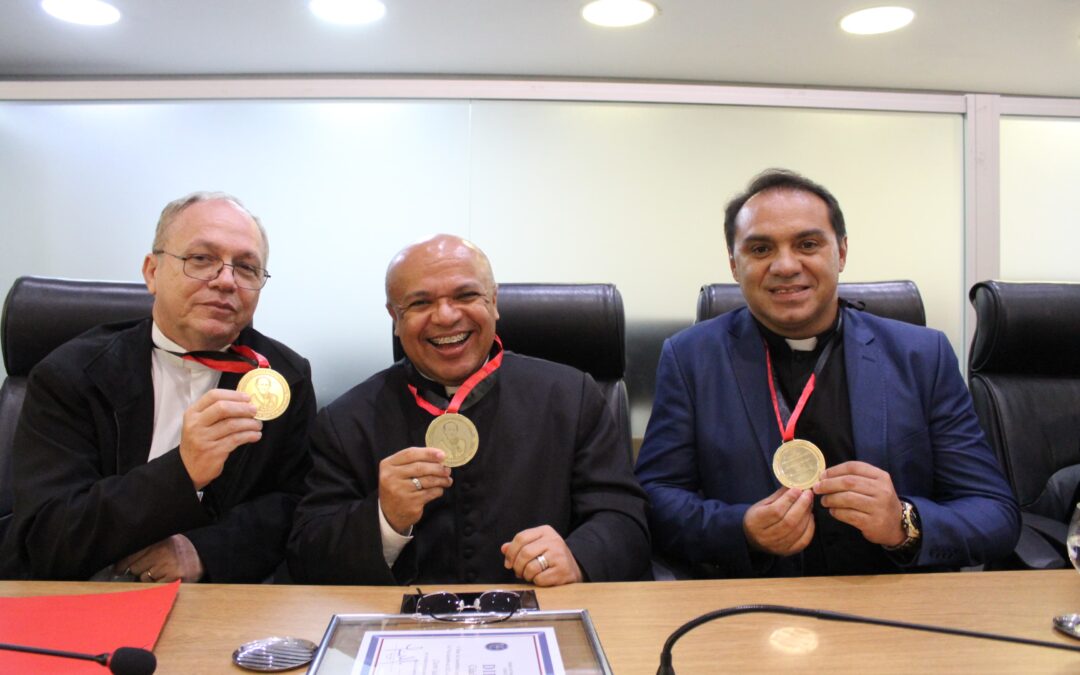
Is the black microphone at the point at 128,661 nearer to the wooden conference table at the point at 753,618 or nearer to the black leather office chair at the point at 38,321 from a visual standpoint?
the wooden conference table at the point at 753,618

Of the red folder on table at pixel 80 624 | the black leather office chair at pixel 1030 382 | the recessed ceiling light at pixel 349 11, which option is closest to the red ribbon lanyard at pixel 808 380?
the black leather office chair at pixel 1030 382

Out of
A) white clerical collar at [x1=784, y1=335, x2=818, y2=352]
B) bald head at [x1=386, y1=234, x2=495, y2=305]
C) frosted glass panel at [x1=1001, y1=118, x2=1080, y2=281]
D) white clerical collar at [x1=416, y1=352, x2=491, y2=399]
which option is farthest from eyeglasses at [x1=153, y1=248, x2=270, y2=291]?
frosted glass panel at [x1=1001, y1=118, x2=1080, y2=281]

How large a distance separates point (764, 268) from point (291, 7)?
1737mm

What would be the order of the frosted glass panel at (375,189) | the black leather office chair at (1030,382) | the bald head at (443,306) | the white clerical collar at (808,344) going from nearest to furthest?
the bald head at (443,306), the white clerical collar at (808,344), the black leather office chair at (1030,382), the frosted glass panel at (375,189)

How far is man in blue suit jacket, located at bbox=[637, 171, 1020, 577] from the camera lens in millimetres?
1869

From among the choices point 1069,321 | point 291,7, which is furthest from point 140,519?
point 1069,321

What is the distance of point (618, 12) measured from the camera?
2.65 meters

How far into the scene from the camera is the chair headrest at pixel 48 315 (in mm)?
2361

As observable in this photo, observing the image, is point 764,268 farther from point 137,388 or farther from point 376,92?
point 376,92

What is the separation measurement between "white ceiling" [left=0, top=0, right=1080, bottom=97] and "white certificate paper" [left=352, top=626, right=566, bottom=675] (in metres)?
2.05

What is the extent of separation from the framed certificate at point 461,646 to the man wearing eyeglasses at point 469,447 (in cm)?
44

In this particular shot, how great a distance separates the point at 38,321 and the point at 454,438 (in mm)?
1496

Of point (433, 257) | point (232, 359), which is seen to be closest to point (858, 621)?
point (433, 257)

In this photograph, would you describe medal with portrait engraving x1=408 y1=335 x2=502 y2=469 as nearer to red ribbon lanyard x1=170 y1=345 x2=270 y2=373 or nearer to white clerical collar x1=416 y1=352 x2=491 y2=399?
white clerical collar x1=416 y1=352 x2=491 y2=399
